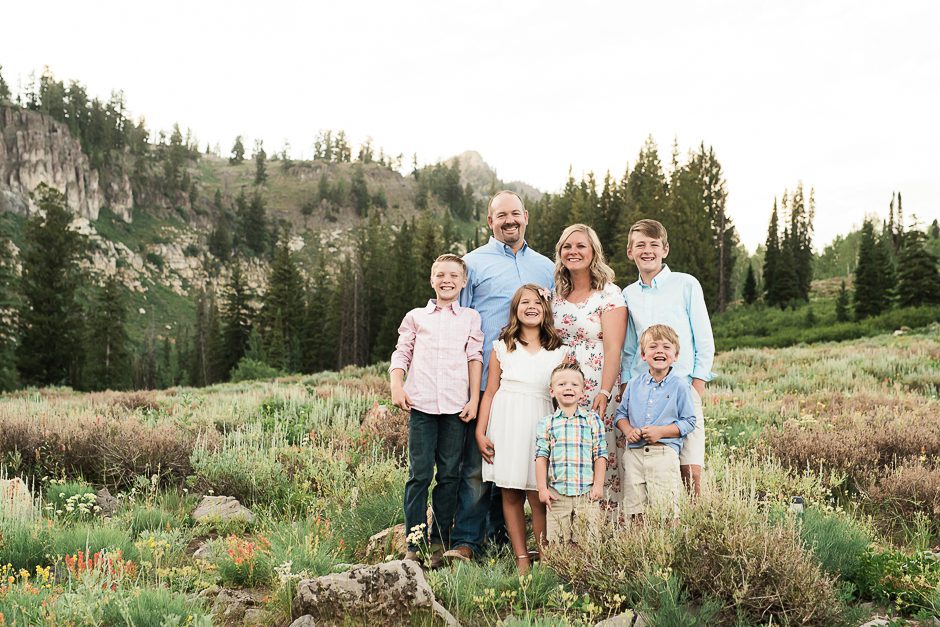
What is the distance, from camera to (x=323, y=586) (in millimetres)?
3170

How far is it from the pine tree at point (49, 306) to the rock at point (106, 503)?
34.5 meters

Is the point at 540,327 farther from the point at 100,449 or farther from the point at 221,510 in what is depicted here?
the point at 100,449

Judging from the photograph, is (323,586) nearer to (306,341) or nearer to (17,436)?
(17,436)

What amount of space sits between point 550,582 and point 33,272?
138 ft

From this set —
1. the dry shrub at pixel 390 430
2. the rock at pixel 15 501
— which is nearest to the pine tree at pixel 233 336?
the dry shrub at pixel 390 430

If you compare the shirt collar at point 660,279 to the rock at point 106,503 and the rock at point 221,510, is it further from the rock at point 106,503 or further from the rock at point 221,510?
the rock at point 106,503

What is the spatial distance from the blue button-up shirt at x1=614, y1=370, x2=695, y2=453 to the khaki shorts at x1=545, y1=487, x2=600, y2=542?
465 mm

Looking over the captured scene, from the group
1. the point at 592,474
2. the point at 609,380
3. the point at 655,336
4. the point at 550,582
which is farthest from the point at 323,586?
the point at 655,336

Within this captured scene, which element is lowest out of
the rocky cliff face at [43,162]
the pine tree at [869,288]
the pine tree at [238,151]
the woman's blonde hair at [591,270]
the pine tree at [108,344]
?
the pine tree at [108,344]

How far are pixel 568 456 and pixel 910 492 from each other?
3.49 meters

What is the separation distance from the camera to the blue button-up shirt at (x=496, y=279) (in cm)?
444

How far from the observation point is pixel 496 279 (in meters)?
4.45

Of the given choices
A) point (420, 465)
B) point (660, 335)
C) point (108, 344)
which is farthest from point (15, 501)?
point (108, 344)

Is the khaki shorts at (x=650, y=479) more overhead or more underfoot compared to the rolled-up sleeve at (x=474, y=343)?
more underfoot
